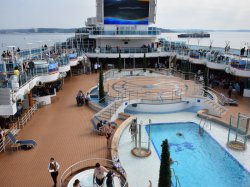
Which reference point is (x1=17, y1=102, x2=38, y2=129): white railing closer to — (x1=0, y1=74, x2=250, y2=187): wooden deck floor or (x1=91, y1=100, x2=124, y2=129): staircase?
(x1=0, y1=74, x2=250, y2=187): wooden deck floor

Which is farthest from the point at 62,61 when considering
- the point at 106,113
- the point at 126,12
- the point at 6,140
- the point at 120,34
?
the point at 126,12

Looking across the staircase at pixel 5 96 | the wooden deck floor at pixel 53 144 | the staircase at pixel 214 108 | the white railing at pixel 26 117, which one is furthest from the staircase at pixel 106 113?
the staircase at pixel 214 108

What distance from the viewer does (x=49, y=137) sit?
1384 centimetres

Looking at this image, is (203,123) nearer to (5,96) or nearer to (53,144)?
(53,144)

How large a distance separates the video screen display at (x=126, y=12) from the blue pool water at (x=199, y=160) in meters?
25.0

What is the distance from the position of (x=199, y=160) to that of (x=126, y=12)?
29748mm

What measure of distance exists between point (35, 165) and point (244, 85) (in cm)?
2068

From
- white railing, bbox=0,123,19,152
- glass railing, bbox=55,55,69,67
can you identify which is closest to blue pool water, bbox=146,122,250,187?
white railing, bbox=0,123,19,152

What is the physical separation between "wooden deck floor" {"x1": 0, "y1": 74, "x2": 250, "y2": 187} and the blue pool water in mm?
3560

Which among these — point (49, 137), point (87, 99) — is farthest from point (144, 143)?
point (87, 99)

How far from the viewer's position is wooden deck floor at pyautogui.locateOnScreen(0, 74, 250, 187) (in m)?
10.2

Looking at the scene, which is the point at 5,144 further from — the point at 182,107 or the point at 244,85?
the point at 244,85

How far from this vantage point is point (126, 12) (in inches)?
1474

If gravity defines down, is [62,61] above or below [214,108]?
above
